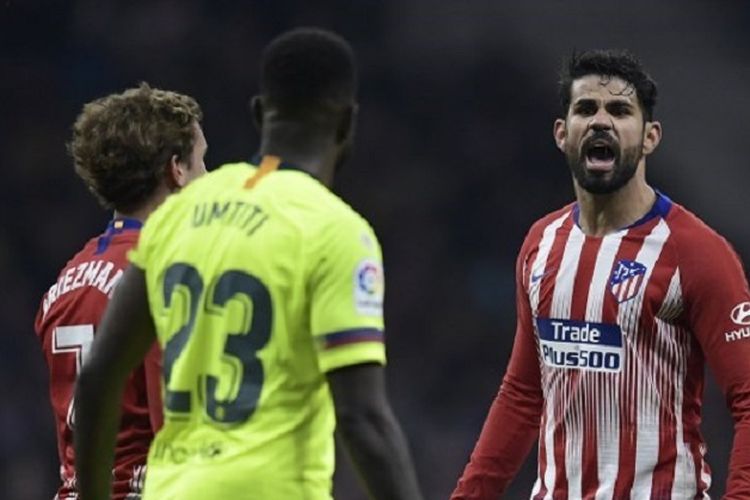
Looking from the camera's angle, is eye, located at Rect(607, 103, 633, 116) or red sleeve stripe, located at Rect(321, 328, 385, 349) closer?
red sleeve stripe, located at Rect(321, 328, 385, 349)

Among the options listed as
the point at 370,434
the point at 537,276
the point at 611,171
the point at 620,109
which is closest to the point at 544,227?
the point at 537,276

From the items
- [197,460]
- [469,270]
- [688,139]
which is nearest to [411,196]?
[469,270]

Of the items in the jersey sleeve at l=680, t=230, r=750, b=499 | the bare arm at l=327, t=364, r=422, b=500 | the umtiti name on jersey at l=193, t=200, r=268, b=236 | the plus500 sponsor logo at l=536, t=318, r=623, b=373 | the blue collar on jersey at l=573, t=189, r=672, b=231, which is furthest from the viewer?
the blue collar on jersey at l=573, t=189, r=672, b=231

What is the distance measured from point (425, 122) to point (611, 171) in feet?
19.7

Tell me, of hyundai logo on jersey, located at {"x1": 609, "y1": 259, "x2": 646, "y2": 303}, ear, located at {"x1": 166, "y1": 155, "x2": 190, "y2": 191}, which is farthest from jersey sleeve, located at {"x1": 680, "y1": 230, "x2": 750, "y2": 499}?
ear, located at {"x1": 166, "y1": 155, "x2": 190, "y2": 191}

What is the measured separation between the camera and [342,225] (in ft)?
11.6

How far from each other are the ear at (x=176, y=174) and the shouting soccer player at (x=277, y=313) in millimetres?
1102

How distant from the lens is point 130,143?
479 centimetres

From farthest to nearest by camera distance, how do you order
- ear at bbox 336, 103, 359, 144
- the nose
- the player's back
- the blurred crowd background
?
the blurred crowd background → the nose → the player's back → ear at bbox 336, 103, 359, 144

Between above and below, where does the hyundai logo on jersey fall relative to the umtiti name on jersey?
below

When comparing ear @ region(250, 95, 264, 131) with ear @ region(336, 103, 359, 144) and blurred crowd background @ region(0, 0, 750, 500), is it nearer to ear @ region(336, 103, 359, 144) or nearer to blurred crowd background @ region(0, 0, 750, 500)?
ear @ region(336, 103, 359, 144)

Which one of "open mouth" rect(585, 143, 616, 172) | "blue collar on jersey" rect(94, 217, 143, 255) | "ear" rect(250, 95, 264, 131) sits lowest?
"blue collar on jersey" rect(94, 217, 143, 255)

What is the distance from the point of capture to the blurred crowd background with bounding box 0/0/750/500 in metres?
10.6

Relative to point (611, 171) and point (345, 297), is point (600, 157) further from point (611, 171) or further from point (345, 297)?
point (345, 297)
